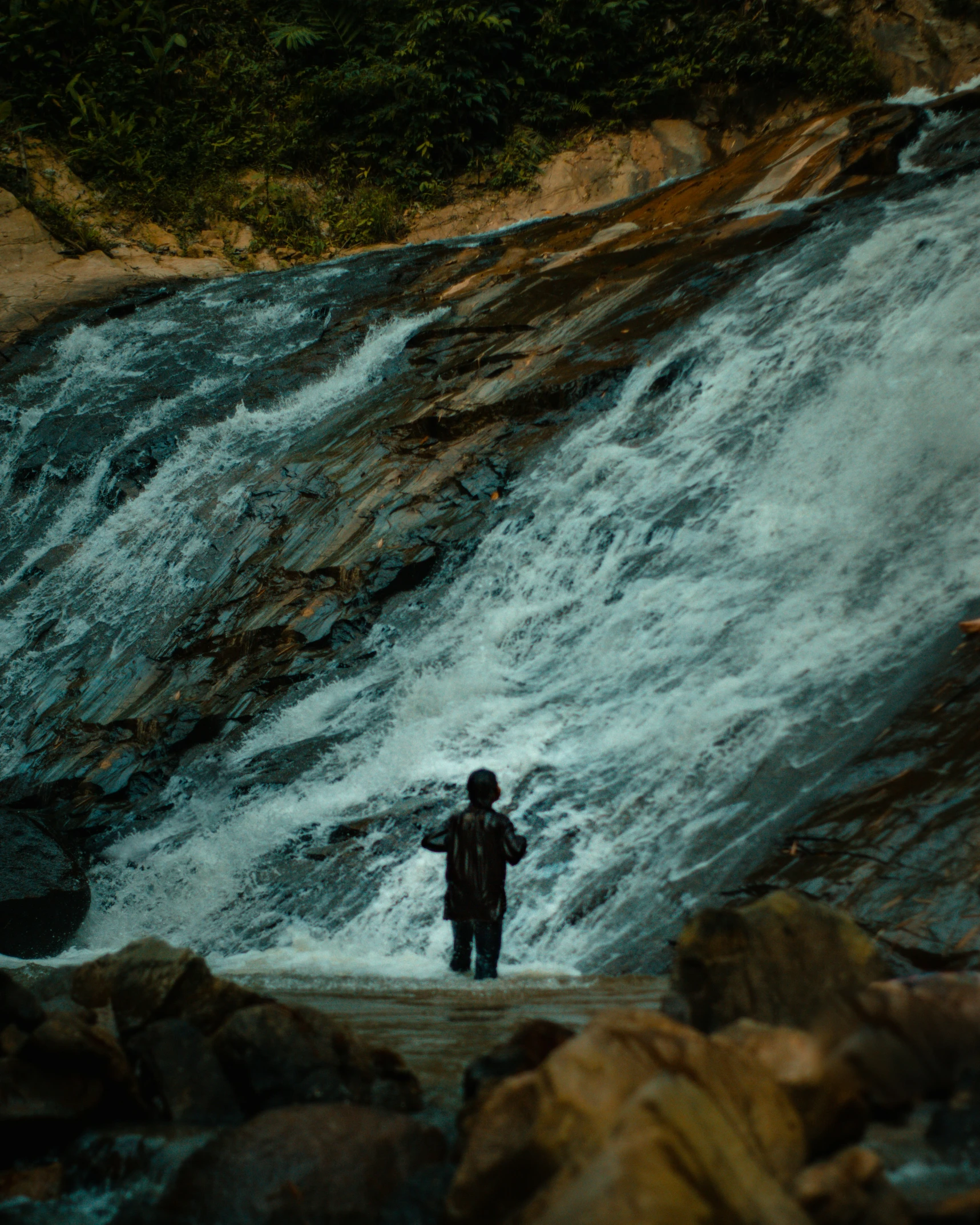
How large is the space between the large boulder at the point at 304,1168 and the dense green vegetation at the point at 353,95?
65.0 feet

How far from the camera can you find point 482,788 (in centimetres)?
559

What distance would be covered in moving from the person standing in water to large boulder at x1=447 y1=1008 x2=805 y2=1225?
3332mm

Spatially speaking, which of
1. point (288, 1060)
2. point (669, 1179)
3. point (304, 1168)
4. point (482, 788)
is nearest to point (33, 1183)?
point (288, 1060)

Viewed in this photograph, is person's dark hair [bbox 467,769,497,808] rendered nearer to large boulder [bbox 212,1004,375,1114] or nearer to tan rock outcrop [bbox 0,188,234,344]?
large boulder [bbox 212,1004,375,1114]

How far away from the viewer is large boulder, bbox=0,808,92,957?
8.22m

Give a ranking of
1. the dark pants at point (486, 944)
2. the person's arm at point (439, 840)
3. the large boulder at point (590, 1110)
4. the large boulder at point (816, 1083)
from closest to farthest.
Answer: the large boulder at point (590, 1110) → the large boulder at point (816, 1083) → the person's arm at point (439, 840) → the dark pants at point (486, 944)

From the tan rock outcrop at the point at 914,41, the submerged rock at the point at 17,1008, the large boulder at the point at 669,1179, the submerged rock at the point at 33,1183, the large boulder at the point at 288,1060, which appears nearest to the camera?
the large boulder at the point at 669,1179

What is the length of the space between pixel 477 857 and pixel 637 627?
151 inches

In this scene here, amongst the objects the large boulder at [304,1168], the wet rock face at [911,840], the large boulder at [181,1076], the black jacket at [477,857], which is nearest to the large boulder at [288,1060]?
the large boulder at [181,1076]

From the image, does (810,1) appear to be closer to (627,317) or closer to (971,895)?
(627,317)

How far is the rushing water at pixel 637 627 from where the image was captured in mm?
6789

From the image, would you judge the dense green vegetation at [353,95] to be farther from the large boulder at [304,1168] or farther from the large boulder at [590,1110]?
the large boulder at [590,1110]

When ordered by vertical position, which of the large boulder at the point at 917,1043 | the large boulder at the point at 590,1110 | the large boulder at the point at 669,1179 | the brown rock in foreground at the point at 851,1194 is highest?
the large boulder at the point at 669,1179

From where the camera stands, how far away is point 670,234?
14.2 metres
